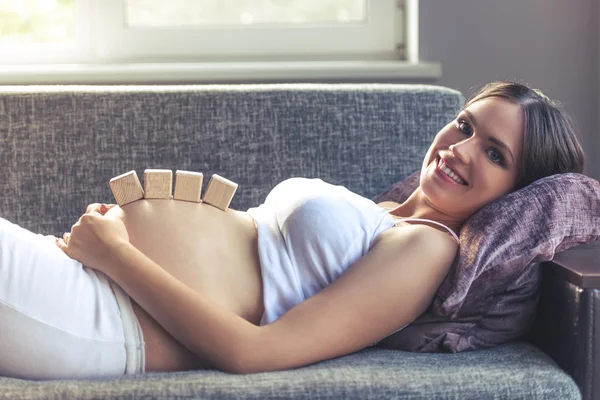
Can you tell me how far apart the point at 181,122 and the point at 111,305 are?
67cm

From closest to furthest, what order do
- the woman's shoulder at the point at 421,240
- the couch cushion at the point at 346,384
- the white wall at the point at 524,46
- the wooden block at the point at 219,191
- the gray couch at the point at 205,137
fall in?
the couch cushion at the point at 346,384
the woman's shoulder at the point at 421,240
the wooden block at the point at 219,191
the gray couch at the point at 205,137
the white wall at the point at 524,46

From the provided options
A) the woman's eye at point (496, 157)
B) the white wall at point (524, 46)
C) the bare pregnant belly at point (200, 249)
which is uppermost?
the white wall at point (524, 46)

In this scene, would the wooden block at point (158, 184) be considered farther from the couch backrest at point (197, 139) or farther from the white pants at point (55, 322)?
the couch backrest at point (197, 139)

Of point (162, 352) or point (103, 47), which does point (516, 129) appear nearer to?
point (162, 352)

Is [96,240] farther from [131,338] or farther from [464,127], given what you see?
[464,127]

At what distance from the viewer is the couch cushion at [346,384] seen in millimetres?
1137

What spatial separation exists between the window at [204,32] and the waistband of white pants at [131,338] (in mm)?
1328

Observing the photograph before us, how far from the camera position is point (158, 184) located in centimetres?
143

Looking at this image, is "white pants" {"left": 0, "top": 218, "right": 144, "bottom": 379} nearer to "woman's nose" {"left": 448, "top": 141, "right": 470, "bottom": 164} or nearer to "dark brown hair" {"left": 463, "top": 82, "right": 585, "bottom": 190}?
"woman's nose" {"left": 448, "top": 141, "right": 470, "bottom": 164}

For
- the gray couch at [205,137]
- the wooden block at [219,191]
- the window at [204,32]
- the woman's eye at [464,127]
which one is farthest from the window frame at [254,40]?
the wooden block at [219,191]

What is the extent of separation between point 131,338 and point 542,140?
843 mm

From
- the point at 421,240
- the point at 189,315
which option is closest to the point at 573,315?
the point at 421,240

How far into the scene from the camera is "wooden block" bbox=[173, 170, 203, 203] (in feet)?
4.69

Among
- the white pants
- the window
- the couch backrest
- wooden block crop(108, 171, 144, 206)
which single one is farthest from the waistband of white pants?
the window
